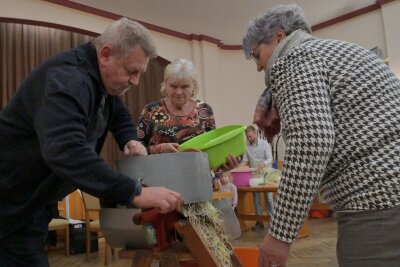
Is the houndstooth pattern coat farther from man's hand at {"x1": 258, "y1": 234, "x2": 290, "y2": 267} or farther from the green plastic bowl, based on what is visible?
the green plastic bowl

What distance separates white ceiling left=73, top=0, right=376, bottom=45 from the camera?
215 inches

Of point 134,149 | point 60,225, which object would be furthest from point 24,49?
point 134,149

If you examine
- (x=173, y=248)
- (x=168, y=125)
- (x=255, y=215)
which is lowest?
(x=255, y=215)

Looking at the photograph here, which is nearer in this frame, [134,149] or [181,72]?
[134,149]

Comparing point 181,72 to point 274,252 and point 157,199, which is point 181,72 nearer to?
point 157,199

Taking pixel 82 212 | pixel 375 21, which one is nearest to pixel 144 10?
pixel 82 212

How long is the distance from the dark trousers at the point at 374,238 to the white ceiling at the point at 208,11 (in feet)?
16.1

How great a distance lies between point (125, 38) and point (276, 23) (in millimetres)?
463

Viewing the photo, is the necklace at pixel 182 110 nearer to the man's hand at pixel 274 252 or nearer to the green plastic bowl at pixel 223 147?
the green plastic bowl at pixel 223 147

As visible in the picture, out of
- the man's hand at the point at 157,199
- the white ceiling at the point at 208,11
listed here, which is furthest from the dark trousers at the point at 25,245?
the white ceiling at the point at 208,11

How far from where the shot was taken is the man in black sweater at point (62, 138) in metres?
0.96

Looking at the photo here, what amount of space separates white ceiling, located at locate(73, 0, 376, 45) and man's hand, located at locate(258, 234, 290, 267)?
4.85m

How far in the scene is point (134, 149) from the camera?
1.41 metres

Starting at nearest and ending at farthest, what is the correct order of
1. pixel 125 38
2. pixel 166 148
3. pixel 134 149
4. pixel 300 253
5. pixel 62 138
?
pixel 62 138 < pixel 125 38 < pixel 134 149 < pixel 166 148 < pixel 300 253
